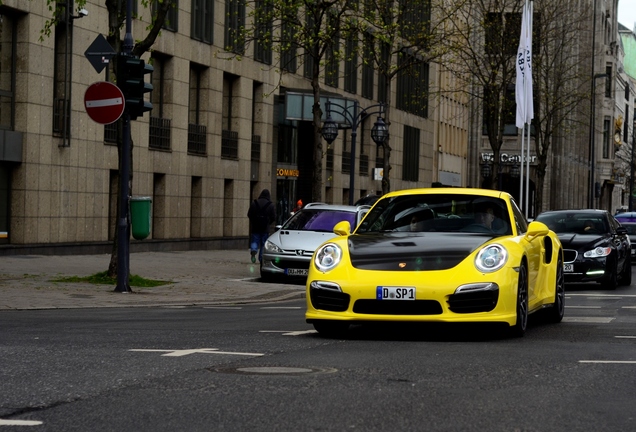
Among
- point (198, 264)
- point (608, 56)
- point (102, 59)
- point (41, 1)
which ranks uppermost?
point (608, 56)

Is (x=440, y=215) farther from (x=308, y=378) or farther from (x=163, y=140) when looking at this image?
(x=163, y=140)

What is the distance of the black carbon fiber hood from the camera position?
11938 millimetres

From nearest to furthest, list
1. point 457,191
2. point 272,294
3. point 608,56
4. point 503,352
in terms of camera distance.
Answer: point 503,352 < point 457,191 < point 272,294 < point 608,56

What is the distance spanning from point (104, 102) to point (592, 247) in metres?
9.68

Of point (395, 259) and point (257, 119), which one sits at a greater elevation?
point (257, 119)

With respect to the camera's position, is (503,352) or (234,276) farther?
(234,276)

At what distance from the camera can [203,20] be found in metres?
43.0

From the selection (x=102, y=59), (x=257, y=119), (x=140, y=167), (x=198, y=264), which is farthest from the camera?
(x=257, y=119)

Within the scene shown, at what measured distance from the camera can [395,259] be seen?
39.4 ft

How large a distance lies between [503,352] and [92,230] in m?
25.9

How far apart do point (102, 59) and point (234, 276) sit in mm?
7485

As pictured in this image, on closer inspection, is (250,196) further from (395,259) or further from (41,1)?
(395,259)

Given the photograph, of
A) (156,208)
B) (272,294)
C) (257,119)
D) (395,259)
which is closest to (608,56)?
(257,119)

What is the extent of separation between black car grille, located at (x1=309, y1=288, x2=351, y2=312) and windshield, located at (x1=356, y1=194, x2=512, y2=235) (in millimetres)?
1462
